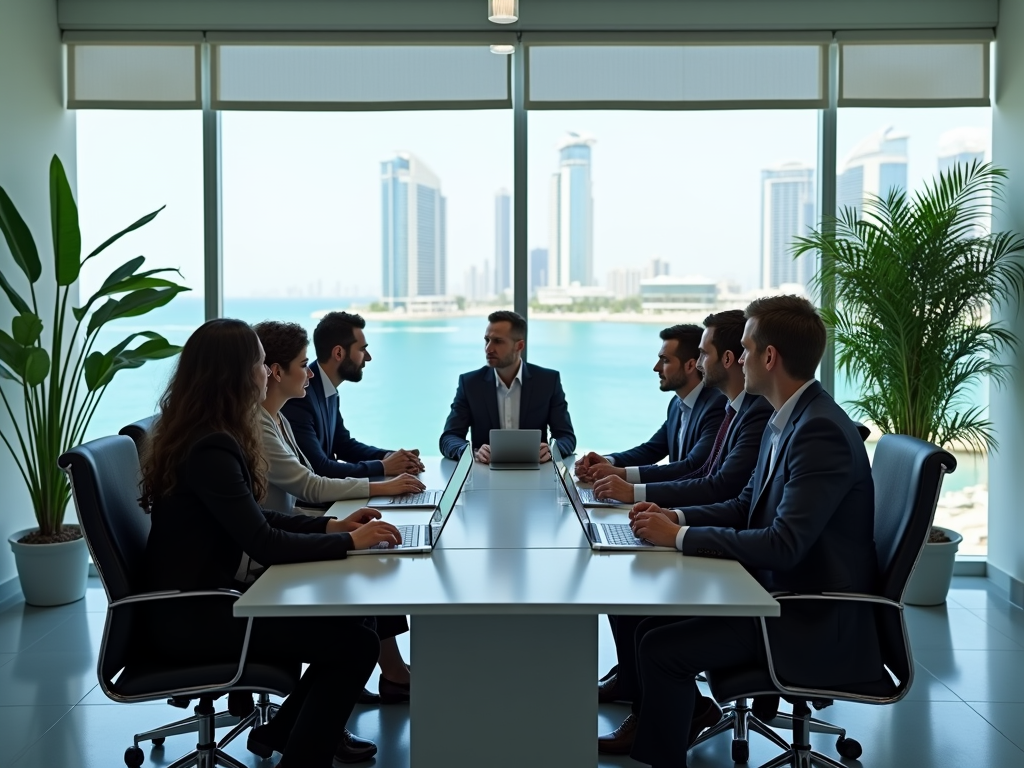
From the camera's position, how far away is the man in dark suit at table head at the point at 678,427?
4332mm

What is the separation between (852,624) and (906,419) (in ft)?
9.89

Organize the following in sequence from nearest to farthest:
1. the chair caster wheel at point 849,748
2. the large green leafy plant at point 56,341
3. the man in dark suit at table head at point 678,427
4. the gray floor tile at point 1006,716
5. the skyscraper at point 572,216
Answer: the chair caster wheel at point 849,748 < the gray floor tile at point 1006,716 < the man in dark suit at table head at point 678,427 < the large green leafy plant at point 56,341 < the skyscraper at point 572,216

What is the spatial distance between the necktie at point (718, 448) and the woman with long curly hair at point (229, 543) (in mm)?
1613

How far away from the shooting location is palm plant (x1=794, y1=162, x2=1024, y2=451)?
5.42m

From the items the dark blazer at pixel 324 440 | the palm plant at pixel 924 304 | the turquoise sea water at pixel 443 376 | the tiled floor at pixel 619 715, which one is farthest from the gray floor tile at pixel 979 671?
the turquoise sea water at pixel 443 376

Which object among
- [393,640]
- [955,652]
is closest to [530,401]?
[393,640]

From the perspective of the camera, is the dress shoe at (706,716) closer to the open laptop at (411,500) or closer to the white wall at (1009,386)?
the open laptop at (411,500)

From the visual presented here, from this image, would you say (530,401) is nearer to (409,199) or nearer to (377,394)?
(409,199)

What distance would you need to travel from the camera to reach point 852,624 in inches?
107

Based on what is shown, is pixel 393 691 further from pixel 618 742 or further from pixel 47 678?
pixel 47 678

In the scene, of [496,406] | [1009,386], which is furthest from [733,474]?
[1009,386]

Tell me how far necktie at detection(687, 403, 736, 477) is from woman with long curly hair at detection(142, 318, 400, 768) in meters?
1.61

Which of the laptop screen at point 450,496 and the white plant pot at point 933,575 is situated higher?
the laptop screen at point 450,496

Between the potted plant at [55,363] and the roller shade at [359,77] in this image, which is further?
the roller shade at [359,77]
